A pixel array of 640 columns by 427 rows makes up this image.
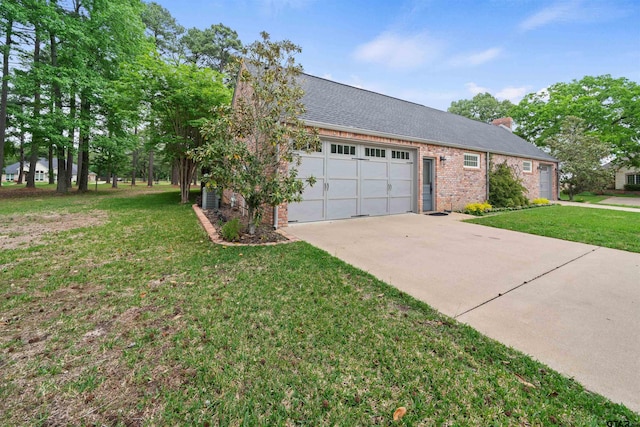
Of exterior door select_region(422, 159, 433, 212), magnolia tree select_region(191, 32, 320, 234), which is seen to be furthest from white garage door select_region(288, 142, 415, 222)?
magnolia tree select_region(191, 32, 320, 234)

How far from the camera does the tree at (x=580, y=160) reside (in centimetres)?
1669

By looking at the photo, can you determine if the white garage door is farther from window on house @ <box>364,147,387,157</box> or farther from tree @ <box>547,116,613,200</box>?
tree @ <box>547,116,613,200</box>

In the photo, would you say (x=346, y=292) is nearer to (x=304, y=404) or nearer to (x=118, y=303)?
(x=304, y=404)

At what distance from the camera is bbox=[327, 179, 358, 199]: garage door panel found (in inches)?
309

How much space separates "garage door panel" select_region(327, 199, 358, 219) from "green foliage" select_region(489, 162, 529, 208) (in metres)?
8.16

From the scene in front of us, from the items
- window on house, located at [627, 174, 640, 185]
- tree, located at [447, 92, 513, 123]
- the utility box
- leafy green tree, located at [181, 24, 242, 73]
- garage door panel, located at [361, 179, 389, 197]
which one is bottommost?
the utility box

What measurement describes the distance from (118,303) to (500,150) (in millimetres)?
15632

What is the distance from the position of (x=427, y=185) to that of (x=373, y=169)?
3.00 meters

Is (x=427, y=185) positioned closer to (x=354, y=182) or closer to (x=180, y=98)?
(x=354, y=182)

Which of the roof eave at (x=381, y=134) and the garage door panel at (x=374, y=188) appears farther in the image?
the garage door panel at (x=374, y=188)

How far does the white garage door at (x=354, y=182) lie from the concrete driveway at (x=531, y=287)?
4.51ft

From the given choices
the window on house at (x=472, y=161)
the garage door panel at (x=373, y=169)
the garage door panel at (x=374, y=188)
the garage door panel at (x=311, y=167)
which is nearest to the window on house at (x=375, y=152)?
the garage door panel at (x=373, y=169)

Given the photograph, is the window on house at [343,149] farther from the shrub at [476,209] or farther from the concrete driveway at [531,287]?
the shrub at [476,209]

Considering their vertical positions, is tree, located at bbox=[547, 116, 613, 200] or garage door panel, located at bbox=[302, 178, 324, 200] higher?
tree, located at bbox=[547, 116, 613, 200]
